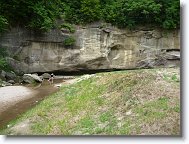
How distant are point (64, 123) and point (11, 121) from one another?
283cm

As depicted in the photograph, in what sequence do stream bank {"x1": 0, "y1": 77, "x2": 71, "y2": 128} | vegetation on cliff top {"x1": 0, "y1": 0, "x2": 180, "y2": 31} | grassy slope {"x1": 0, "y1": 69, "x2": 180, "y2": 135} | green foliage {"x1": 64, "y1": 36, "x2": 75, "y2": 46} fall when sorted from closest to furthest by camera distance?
grassy slope {"x1": 0, "y1": 69, "x2": 180, "y2": 135} < stream bank {"x1": 0, "y1": 77, "x2": 71, "y2": 128} < vegetation on cliff top {"x1": 0, "y1": 0, "x2": 180, "y2": 31} < green foliage {"x1": 64, "y1": 36, "x2": 75, "y2": 46}

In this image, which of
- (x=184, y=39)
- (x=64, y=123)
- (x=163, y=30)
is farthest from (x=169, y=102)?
(x=163, y=30)

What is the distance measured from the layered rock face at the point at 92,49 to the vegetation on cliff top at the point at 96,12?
2.29 ft

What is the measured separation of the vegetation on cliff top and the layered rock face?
0.70 m

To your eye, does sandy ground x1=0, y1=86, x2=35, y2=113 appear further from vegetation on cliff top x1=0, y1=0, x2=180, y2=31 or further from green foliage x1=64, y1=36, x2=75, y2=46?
green foliage x1=64, y1=36, x2=75, y2=46

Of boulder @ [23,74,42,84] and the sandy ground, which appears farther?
boulder @ [23,74,42,84]

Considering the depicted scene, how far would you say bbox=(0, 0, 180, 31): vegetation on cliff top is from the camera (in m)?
23.6

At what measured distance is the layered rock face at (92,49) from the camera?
Result: 2389 cm

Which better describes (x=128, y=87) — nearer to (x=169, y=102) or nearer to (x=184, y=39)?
(x=169, y=102)

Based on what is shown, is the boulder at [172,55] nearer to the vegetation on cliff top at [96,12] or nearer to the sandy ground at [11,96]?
the vegetation on cliff top at [96,12]

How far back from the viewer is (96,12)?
25547 millimetres

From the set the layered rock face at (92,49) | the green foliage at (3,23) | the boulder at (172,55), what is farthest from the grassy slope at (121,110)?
the boulder at (172,55)

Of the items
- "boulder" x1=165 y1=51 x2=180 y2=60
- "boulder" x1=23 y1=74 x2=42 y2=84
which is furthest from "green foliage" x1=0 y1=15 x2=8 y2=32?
"boulder" x1=165 y1=51 x2=180 y2=60

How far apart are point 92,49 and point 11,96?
35.0 feet
